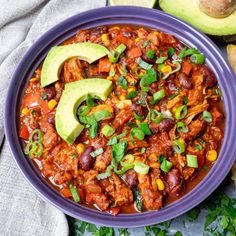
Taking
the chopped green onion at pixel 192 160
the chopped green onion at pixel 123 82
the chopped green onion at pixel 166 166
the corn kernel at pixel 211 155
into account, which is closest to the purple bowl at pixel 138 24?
the corn kernel at pixel 211 155

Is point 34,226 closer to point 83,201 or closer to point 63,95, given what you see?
point 83,201

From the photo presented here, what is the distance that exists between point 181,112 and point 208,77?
42 centimetres

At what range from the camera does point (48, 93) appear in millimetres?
3990

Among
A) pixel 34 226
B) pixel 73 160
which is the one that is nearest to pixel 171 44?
pixel 73 160

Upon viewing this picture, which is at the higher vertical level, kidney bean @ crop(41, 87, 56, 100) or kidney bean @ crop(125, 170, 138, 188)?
kidney bean @ crop(41, 87, 56, 100)

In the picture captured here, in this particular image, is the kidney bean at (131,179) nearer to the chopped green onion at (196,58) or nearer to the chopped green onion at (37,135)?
the chopped green onion at (37,135)

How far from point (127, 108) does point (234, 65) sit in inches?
50.1

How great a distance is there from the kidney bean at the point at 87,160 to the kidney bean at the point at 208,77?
1097 millimetres

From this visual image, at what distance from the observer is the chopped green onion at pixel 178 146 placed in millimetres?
3711

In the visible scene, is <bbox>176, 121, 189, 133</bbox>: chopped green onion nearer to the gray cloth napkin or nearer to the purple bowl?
the purple bowl

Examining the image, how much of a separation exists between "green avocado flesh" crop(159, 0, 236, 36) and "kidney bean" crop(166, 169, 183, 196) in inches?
57.0

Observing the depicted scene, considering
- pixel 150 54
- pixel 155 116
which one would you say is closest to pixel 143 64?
pixel 150 54

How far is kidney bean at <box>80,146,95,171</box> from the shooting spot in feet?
12.2

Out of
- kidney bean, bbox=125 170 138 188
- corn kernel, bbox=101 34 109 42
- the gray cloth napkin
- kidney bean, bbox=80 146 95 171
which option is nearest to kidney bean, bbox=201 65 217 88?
corn kernel, bbox=101 34 109 42
